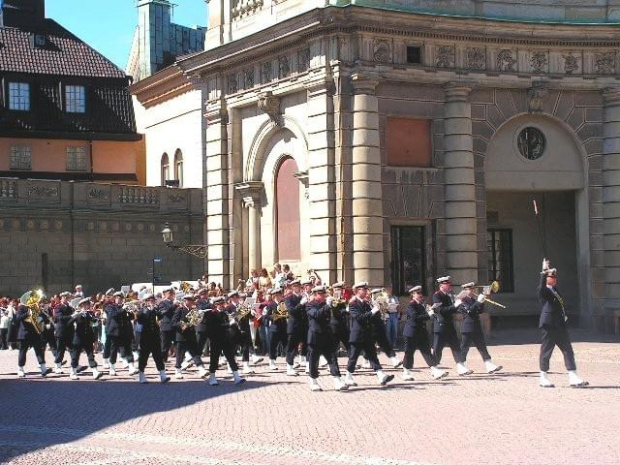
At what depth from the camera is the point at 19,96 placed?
5222 centimetres

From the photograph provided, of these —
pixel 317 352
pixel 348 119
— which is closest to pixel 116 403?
pixel 317 352

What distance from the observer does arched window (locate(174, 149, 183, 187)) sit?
4653 cm

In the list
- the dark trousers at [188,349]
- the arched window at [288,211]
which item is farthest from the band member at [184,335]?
the arched window at [288,211]

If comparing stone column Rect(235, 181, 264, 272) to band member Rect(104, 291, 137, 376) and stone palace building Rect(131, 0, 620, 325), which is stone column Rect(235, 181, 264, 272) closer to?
stone palace building Rect(131, 0, 620, 325)

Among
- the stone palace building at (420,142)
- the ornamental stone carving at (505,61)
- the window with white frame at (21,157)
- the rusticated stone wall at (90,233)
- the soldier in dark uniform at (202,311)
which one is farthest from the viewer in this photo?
the window with white frame at (21,157)

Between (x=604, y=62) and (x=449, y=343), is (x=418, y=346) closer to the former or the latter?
(x=449, y=343)

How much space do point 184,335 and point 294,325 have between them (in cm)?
270

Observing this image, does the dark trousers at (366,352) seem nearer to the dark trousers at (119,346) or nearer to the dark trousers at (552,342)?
the dark trousers at (552,342)

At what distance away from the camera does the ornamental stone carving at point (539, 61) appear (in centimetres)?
3158

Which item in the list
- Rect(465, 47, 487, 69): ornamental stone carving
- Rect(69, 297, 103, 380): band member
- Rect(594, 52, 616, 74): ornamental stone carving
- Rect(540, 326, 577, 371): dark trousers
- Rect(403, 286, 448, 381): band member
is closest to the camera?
Rect(540, 326, 577, 371): dark trousers

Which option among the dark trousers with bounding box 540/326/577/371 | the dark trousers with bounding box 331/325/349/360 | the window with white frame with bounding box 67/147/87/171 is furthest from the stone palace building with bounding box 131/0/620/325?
the window with white frame with bounding box 67/147/87/171

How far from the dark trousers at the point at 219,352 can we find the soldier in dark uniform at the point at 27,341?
5.35 m

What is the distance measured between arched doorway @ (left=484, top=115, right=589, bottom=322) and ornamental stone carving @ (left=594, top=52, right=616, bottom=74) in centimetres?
189

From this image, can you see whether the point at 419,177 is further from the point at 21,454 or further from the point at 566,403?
the point at 21,454
